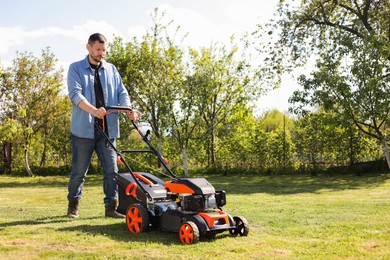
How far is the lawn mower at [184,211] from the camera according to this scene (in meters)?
4.22

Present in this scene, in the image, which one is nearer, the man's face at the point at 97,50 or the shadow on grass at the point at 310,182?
the man's face at the point at 97,50

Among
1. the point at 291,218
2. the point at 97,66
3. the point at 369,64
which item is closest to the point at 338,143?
the point at 369,64

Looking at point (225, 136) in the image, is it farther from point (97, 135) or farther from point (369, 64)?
point (97, 135)

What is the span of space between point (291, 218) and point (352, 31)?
12.2 meters

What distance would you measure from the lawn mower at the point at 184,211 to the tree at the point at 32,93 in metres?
15.0

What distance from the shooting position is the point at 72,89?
5316 millimetres

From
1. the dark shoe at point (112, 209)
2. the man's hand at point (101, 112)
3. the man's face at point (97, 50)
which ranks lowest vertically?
the dark shoe at point (112, 209)

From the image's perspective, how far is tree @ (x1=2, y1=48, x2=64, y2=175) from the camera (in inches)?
752

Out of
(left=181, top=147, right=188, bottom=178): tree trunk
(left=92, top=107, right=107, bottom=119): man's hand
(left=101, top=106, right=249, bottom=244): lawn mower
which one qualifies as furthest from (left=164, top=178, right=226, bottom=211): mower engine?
(left=181, top=147, right=188, bottom=178): tree trunk

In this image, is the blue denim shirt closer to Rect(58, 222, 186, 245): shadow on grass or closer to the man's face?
the man's face

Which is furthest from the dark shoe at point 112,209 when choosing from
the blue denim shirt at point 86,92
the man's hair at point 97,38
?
the man's hair at point 97,38

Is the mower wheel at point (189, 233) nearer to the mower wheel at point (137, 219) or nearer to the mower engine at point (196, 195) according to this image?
the mower engine at point (196, 195)

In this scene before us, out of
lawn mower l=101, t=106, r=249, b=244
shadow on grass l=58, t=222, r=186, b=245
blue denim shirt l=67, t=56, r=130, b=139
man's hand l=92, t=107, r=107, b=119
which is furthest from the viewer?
blue denim shirt l=67, t=56, r=130, b=139

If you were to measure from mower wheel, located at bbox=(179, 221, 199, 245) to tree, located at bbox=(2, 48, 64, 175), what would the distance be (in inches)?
620
